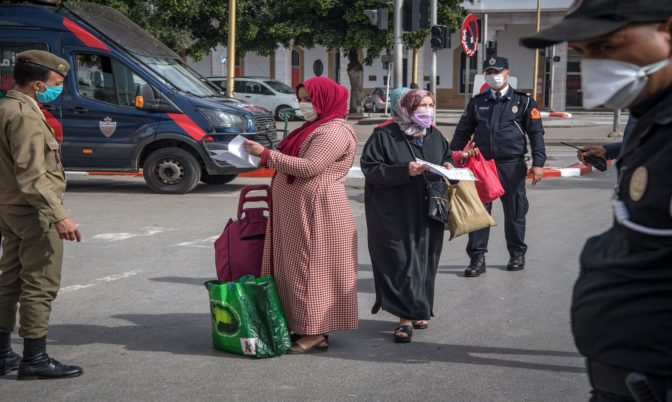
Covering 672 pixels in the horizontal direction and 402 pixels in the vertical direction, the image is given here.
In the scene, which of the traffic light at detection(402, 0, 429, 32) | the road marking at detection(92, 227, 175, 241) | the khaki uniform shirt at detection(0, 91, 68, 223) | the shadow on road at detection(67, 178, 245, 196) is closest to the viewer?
the khaki uniform shirt at detection(0, 91, 68, 223)

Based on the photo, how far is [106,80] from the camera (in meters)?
14.1

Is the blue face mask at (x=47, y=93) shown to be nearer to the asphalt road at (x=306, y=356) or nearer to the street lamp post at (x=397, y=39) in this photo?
the asphalt road at (x=306, y=356)

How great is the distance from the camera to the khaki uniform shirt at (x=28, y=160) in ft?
16.5

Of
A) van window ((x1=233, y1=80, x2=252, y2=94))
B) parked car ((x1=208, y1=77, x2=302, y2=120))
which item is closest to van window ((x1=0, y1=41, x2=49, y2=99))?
parked car ((x1=208, y1=77, x2=302, y2=120))

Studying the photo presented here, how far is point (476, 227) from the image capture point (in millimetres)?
7152

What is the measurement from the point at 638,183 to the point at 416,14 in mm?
16501

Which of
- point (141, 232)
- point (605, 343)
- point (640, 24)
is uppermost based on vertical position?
point (640, 24)

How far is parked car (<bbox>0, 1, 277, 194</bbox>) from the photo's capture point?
14.0 metres

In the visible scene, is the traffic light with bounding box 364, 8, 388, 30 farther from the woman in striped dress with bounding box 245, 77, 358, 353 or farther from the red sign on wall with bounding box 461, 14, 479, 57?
the woman in striped dress with bounding box 245, 77, 358, 353

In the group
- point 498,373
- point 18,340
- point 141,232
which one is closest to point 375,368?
point 498,373

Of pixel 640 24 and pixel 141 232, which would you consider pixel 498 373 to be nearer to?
pixel 640 24

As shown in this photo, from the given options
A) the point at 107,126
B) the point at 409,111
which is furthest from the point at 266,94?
the point at 409,111

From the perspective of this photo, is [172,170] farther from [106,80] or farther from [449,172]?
[449,172]

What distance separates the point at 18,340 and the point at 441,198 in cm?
286
